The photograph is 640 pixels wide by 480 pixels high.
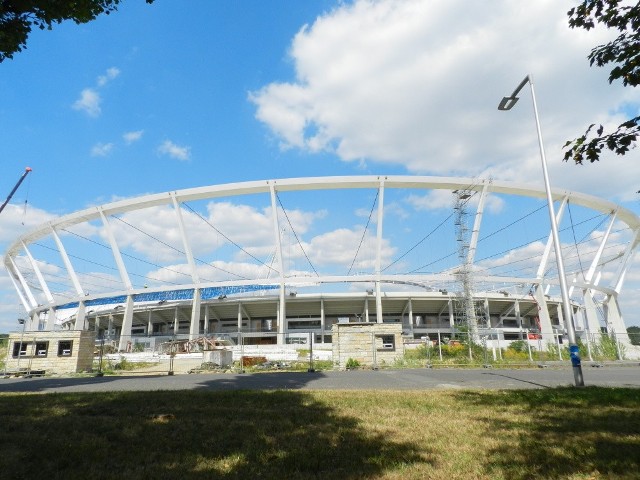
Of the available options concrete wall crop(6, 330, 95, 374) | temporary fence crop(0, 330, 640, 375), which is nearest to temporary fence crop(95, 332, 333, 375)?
temporary fence crop(0, 330, 640, 375)

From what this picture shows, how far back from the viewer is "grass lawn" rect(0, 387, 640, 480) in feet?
12.6

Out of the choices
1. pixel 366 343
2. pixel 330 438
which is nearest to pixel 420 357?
pixel 366 343

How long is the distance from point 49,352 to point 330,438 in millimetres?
22907

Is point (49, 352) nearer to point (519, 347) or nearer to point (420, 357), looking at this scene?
point (420, 357)

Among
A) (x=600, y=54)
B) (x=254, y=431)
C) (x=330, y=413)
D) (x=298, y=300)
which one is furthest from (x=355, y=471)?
(x=298, y=300)

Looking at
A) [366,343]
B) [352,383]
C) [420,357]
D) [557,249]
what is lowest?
[352,383]

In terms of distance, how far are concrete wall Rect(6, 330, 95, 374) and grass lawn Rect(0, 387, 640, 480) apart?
16.2 meters

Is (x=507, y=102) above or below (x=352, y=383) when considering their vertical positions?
above

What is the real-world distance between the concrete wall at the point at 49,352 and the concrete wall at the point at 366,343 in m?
14.0

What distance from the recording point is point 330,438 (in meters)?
5.03

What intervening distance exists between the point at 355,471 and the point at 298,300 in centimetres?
5238

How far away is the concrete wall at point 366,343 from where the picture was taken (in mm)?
20609

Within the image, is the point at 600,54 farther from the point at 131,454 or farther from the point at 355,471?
the point at 131,454

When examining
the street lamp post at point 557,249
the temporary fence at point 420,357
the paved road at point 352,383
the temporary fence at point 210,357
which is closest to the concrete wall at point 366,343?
the temporary fence at point 420,357
